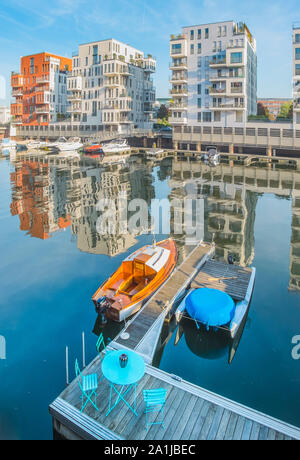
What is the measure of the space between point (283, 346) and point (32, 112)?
360 feet

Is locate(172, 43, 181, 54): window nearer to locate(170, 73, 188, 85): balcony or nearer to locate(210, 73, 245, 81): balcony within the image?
locate(170, 73, 188, 85): balcony

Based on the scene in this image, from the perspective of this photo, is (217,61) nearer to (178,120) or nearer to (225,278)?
(178,120)

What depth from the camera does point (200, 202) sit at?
37562 millimetres

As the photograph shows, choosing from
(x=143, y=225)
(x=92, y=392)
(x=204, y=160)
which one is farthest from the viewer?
(x=204, y=160)

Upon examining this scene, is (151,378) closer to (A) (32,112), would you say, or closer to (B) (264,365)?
(B) (264,365)

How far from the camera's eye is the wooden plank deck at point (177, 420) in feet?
32.1

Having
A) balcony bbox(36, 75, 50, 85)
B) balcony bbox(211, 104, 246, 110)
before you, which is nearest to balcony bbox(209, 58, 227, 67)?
balcony bbox(211, 104, 246, 110)

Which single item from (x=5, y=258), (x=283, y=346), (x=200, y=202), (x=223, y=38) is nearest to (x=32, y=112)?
(x=223, y=38)

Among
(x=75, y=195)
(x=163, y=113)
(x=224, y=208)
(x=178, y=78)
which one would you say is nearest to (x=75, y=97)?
(x=178, y=78)

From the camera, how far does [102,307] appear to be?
16.3 metres

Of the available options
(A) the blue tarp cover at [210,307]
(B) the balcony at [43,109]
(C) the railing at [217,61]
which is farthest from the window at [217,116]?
(A) the blue tarp cover at [210,307]

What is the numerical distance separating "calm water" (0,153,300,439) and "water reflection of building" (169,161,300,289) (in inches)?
6.6

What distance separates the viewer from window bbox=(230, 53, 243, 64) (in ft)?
221

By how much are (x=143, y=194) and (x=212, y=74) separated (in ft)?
139
